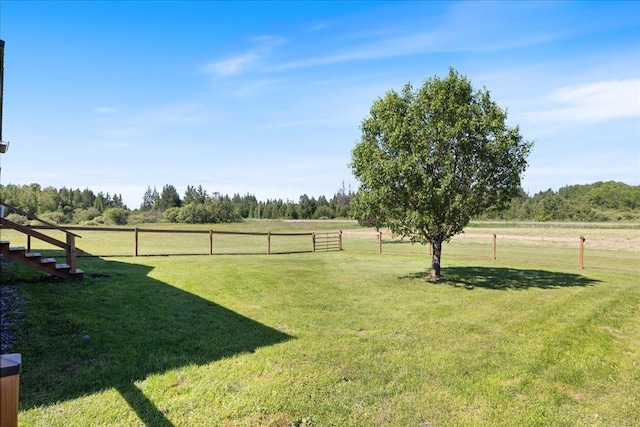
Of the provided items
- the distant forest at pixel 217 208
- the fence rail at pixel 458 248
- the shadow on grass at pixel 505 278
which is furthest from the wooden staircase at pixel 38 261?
the distant forest at pixel 217 208

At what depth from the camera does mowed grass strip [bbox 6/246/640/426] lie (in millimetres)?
3945

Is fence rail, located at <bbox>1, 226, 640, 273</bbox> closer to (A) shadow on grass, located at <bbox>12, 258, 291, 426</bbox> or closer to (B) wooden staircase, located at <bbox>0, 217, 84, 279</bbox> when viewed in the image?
(B) wooden staircase, located at <bbox>0, 217, 84, 279</bbox>

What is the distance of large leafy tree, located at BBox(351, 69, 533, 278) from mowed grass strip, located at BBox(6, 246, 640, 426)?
2588mm

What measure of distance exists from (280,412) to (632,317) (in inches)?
317

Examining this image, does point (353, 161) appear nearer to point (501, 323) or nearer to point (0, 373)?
point (501, 323)

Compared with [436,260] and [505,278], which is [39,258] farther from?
[505,278]

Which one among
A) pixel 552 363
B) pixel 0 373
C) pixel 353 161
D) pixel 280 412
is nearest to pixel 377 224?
pixel 353 161

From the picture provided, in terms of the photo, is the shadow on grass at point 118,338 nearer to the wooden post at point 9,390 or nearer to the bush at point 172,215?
the wooden post at point 9,390

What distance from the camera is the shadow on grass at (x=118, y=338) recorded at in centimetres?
424

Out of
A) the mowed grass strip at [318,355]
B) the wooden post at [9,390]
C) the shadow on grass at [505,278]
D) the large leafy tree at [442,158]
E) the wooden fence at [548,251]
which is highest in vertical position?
the large leafy tree at [442,158]

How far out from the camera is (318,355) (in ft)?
18.0

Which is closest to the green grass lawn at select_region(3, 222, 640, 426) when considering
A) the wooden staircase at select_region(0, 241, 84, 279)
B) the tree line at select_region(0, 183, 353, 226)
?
the wooden staircase at select_region(0, 241, 84, 279)

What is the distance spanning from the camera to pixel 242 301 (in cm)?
852

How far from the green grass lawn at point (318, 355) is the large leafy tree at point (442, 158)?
2591mm
